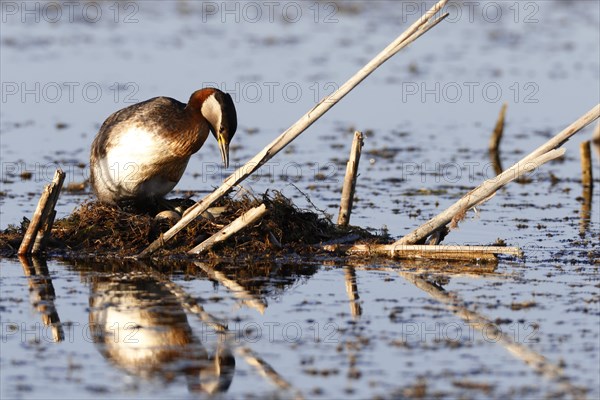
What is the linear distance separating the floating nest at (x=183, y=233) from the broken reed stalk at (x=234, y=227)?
0.13 metres

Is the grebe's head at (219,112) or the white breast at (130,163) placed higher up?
the grebe's head at (219,112)

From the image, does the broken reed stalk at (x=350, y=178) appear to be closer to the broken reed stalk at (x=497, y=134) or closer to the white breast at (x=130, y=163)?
the white breast at (x=130, y=163)

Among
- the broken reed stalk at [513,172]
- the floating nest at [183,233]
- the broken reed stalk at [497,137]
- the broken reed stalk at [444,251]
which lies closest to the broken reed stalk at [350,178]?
the floating nest at [183,233]

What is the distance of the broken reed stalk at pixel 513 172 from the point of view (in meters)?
11.4

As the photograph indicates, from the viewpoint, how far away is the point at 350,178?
1338 centimetres

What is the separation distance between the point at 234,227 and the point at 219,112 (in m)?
1.09

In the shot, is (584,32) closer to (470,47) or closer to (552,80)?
(470,47)

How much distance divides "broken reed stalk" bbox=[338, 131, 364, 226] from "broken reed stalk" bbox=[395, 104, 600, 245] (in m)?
1.41

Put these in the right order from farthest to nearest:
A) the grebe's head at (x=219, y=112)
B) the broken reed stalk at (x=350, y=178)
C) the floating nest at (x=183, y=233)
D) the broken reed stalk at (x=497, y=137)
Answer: the broken reed stalk at (x=497, y=137)
the broken reed stalk at (x=350, y=178)
the floating nest at (x=183, y=233)
the grebe's head at (x=219, y=112)

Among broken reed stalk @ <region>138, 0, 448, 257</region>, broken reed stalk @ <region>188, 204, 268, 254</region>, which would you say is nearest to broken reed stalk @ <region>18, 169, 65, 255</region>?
broken reed stalk @ <region>138, 0, 448, 257</region>

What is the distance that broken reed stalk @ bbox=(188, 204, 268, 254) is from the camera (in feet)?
37.9

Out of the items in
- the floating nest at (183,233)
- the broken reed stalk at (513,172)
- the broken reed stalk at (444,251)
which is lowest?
the broken reed stalk at (444,251)

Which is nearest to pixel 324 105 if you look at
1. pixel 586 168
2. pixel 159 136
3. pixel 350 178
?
pixel 159 136

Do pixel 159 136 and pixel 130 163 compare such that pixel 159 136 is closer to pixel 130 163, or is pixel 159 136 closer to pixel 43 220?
pixel 130 163
